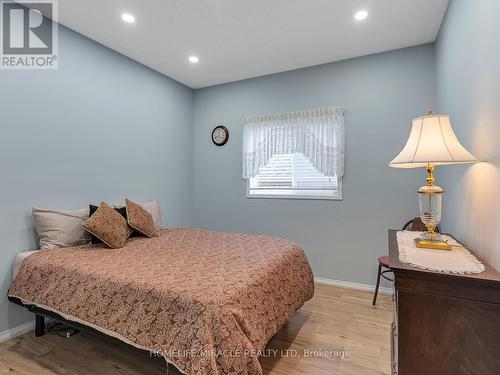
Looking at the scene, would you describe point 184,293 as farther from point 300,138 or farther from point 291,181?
point 300,138

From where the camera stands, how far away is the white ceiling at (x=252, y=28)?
2309mm

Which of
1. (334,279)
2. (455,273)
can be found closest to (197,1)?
(455,273)

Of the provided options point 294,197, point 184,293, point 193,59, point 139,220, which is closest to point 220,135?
point 193,59

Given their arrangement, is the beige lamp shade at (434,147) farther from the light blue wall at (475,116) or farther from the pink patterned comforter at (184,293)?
the pink patterned comforter at (184,293)

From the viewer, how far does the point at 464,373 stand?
3.19ft

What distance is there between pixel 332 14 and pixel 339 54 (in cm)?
80

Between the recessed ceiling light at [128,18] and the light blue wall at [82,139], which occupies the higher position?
the recessed ceiling light at [128,18]

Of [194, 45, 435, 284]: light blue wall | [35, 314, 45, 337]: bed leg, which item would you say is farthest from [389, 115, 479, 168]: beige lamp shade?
[35, 314, 45, 337]: bed leg

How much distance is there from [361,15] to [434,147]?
5.82ft

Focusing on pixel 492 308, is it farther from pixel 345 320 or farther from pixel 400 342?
pixel 345 320

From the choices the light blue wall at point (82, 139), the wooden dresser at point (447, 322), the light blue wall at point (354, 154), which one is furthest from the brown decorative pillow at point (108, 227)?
the wooden dresser at point (447, 322)

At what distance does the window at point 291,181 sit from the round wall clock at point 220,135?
76 centimetres

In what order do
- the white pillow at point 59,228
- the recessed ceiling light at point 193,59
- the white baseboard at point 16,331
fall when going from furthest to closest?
1. the recessed ceiling light at point 193,59
2. the white pillow at point 59,228
3. the white baseboard at point 16,331

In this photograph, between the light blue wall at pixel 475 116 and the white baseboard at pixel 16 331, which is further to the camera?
the white baseboard at pixel 16 331
